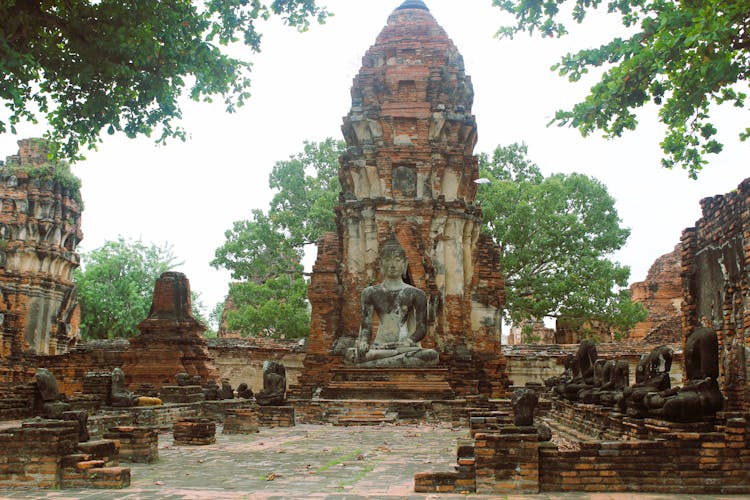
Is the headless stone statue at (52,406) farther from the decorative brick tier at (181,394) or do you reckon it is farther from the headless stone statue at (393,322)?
the headless stone statue at (393,322)

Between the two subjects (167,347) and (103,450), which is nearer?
(103,450)

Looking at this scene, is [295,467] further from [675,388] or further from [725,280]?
[725,280]

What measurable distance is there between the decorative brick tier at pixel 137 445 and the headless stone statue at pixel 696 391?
16.8 feet

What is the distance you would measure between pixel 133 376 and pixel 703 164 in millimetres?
12804

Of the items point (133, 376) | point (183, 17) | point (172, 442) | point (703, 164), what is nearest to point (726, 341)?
point (703, 164)

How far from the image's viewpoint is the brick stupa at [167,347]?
57.8 ft

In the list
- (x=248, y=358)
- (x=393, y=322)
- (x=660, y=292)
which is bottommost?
(x=248, y=358)

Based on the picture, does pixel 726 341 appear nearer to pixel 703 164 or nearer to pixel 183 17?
pixel 703 164

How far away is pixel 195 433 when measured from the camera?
9.80 m

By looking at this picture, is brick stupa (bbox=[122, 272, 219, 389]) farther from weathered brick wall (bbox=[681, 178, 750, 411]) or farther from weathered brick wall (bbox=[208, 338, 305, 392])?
weathered brick wall (bbox=[681, 178, 750, 411])

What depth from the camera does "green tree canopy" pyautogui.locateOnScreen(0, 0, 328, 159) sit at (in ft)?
31.4

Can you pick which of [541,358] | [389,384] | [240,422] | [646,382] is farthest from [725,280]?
[541,358]

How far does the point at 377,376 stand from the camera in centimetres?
1466

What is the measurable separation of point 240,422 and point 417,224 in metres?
9.10
